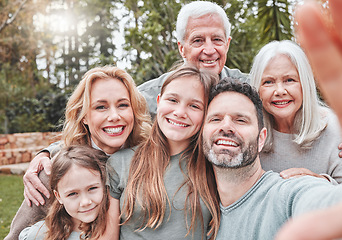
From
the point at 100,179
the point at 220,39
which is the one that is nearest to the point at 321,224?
the point at 100,179

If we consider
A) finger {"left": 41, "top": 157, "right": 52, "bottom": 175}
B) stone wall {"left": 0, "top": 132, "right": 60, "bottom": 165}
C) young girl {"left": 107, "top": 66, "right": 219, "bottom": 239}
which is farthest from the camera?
stone wall {"left": 0, "top": 132, "right": 60, "bottom": 165}

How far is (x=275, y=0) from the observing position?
16.9 ft

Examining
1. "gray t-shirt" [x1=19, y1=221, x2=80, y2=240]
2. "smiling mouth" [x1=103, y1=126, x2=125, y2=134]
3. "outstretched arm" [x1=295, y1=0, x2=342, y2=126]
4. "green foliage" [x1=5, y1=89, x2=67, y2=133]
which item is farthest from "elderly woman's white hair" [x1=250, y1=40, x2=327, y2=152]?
"green foliage" [x1=5, y1=89, x2=67, y2=133]

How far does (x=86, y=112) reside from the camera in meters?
2.76

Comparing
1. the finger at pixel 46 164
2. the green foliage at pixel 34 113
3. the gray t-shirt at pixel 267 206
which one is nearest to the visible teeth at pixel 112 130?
the finger at pixel 46 164

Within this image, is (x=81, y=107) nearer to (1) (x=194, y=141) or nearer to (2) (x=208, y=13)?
(1) (x=194, y=141)

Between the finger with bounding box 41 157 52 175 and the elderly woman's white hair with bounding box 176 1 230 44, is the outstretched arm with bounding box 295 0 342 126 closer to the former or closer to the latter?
the finger with bounding box 41 157 52 175

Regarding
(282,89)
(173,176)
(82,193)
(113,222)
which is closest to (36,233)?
(82,193)

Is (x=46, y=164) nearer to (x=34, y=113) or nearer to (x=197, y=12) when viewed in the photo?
(x=197, y=12)

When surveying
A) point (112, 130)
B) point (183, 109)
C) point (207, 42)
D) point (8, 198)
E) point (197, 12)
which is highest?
point (197, 12)

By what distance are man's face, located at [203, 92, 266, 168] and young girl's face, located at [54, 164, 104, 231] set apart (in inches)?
37.6

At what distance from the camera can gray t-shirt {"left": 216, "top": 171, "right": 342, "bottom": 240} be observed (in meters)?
1.58

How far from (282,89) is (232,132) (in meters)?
0.74

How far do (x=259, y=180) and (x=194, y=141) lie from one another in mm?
620
